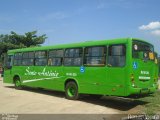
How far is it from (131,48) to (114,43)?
2.85ft

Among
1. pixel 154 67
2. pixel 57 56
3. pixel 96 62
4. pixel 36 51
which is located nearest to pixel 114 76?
pixel 96 62

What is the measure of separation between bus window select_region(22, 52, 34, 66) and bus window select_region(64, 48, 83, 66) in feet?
11.9

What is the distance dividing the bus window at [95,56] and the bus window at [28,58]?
5.23m

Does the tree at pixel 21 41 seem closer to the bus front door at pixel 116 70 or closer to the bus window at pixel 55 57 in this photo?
the bus window at pixel 55 57

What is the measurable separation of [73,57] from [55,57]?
1.63 meters

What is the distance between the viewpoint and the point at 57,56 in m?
16.3

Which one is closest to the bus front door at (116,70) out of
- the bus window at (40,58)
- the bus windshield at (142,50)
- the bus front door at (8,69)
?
the bus windshield at (142,50)

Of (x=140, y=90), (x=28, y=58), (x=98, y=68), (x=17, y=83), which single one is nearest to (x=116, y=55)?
(x=98, y=68)

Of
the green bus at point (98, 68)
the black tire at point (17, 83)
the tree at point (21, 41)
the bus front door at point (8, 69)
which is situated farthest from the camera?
the tree at point (21, 41)

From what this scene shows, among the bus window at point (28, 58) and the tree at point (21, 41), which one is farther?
the tree at point (21, 41)

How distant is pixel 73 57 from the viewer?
15219 millimetres

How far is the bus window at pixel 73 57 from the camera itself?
14.8 m

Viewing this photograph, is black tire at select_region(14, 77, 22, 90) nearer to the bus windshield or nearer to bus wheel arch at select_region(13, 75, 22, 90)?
bus wheel arch at select_region(13, 75, 22, 90)

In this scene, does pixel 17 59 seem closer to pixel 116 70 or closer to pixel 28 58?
pixel 28 58
